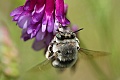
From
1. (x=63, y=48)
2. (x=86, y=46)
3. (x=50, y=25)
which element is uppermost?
(x=50, y=25)

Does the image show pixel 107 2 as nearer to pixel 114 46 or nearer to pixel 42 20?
pixel 114 46

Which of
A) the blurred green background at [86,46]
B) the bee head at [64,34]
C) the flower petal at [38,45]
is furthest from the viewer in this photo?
the blurred green background at [86,46]

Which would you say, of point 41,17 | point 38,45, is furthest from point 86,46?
point 41,17

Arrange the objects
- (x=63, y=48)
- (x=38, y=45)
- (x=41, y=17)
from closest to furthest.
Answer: (x=63, y=48) < (x=41, y=17) < (x=38, y=45)

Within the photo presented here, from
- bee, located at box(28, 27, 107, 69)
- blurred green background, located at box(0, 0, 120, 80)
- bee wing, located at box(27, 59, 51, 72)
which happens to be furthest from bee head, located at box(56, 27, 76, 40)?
blurred green background, located at box(0, 0, 120, 80)

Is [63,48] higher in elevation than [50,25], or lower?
lower

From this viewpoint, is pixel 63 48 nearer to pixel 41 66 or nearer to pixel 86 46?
pixel 41 66

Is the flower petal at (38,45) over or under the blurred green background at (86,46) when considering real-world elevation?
over

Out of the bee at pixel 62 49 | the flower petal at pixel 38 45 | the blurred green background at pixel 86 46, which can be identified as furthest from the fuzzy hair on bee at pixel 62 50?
the blurred green background at pixel 86 46

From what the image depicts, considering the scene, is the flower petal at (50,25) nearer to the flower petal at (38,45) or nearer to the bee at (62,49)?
the bee at (62,49)
